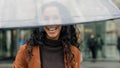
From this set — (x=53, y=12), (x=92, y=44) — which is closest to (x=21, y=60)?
(x=53, y=12)

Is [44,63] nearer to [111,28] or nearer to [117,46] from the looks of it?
[117,46]

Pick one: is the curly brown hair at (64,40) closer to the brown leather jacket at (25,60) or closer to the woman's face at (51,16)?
the brown leather jacket at (25,60)

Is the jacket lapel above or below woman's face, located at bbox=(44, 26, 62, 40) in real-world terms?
below

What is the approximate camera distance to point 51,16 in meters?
2.20

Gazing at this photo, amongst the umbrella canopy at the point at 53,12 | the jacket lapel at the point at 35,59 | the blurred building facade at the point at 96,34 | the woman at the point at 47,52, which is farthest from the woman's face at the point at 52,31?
the blurred building facade at the point at 96,34

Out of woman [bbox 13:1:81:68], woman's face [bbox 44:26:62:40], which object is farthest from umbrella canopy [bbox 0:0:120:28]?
woman [bbox 13:1:81:68]

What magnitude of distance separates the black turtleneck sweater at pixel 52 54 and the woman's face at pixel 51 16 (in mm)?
400

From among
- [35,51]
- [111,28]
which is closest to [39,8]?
[35,51]

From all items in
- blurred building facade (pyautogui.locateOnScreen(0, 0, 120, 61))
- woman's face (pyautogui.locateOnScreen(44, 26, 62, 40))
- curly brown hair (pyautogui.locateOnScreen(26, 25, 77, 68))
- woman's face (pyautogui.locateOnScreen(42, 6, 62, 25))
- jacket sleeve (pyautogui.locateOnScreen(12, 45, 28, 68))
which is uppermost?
woman's face (pyautogui.locateOnScreen(42, 6, 62, 25))

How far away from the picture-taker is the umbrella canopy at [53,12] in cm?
210

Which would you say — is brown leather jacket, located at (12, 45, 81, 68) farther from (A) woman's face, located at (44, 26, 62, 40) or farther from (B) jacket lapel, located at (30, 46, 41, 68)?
(A) woman's face, located at (44, 26, 62, 40)

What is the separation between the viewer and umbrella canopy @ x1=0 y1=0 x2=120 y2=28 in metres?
2.10

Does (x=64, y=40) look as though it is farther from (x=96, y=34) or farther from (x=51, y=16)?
(x=96, y=34)

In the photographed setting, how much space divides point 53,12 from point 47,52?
50 cm
